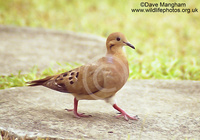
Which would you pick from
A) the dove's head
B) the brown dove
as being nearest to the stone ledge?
the brown dove

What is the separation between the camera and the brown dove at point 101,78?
2969 millimetres

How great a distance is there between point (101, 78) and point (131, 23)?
5279 millimetres

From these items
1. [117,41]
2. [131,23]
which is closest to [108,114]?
[117,41]

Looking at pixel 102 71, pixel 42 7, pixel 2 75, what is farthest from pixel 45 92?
pixel 42 7

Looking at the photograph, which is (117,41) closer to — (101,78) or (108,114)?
(101,78)

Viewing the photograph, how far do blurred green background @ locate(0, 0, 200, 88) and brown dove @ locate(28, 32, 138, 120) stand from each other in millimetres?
2123

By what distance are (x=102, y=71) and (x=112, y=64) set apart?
10 cm

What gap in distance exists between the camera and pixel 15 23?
739cm

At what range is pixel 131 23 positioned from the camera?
8.12 metres

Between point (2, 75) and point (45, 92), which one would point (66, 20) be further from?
point (45, 92)

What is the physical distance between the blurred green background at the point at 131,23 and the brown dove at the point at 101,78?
83.6 inches

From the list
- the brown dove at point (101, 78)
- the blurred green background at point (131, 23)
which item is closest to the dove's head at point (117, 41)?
the brown dove at point (101, 78)

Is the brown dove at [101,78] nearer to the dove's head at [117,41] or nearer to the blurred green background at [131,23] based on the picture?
the dove's head at [117,41]

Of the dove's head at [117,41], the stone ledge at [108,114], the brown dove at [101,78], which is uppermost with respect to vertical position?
the dove's head at [117,41]
